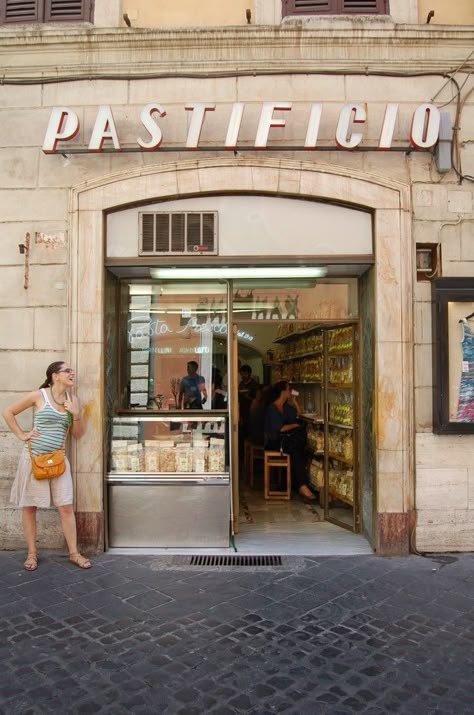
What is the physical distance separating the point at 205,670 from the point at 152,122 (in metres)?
4.98

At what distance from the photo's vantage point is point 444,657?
3752mm

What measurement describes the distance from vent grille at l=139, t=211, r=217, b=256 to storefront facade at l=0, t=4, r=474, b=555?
0.13 m

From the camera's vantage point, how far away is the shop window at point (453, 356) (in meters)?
5.84

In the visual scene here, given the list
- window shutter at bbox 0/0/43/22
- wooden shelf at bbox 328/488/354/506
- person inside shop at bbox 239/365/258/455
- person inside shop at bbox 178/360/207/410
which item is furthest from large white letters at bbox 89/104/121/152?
person inside shop at bbox 239/365/258/455

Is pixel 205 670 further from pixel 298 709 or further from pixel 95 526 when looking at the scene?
pixel 95 526

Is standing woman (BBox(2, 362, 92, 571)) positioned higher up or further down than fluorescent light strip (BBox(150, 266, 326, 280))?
further down

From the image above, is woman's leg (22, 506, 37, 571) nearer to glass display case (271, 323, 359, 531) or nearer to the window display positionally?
the window display

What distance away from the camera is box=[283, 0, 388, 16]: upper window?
6340mm

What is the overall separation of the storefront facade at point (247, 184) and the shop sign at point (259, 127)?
0.02 meters

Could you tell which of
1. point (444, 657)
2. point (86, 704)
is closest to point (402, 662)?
point (444, 657)

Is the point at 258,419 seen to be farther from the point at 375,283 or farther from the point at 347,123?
the point at 347,123

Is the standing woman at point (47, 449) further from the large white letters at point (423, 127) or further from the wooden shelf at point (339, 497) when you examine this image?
the large white letters at point (423, 127)

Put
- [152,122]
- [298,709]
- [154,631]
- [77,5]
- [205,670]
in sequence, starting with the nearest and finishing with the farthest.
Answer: [298,709], [205,670], [154,631], [152,122], [77,5]

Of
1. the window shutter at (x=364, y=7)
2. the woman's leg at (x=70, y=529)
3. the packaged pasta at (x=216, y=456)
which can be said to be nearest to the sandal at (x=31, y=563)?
the woman's leg at (x=70, y=529)
